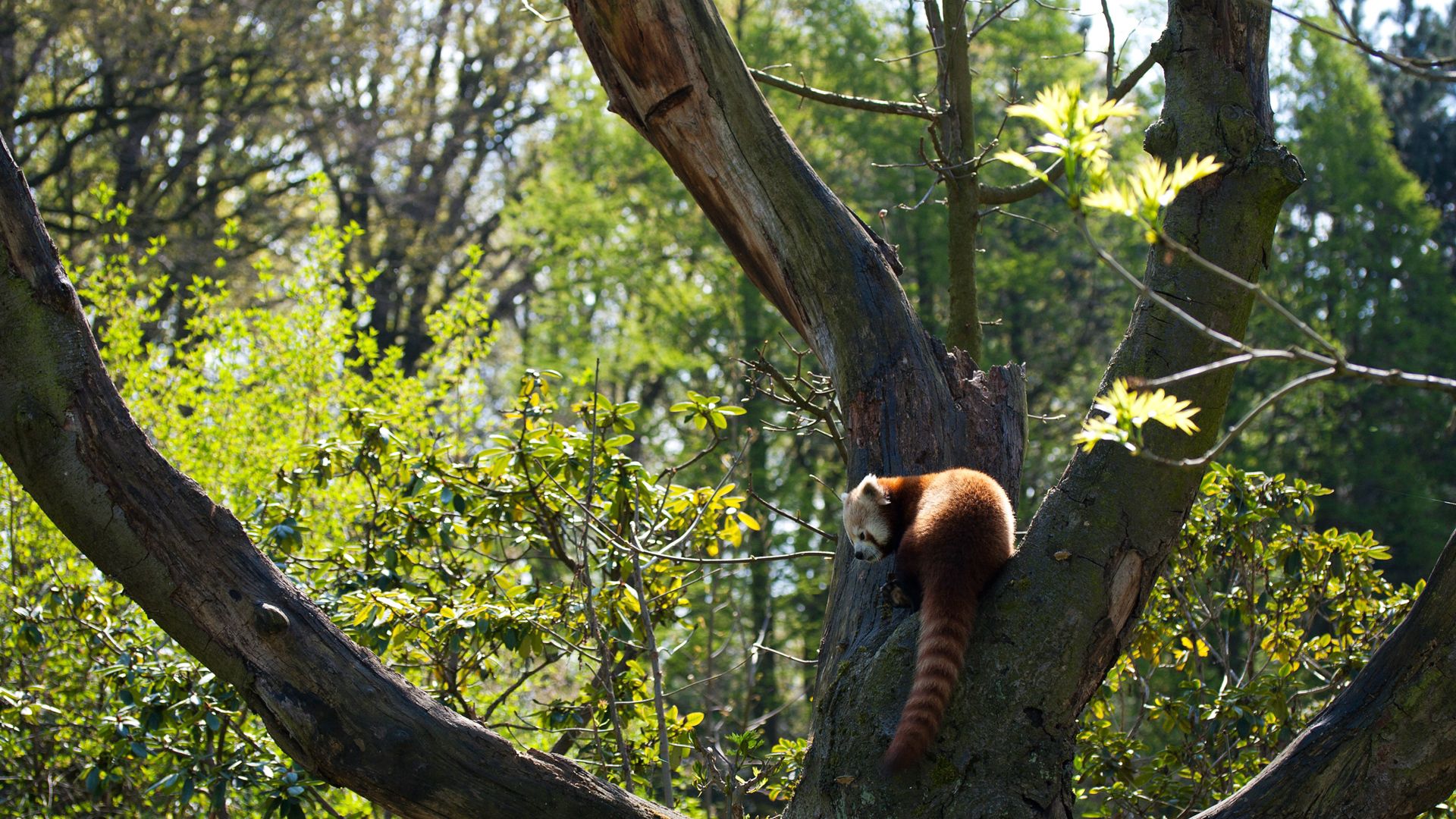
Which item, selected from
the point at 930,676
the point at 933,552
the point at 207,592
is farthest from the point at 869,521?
the point at 207,592

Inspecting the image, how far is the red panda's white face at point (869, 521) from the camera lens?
317 cm

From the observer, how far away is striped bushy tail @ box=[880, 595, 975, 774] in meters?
2.41

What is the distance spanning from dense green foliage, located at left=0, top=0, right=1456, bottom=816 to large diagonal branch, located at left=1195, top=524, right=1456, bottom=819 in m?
1.67

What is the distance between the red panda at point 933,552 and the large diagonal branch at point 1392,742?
0.68 m

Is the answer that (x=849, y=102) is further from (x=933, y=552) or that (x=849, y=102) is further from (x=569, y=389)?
(x=569, y=389)

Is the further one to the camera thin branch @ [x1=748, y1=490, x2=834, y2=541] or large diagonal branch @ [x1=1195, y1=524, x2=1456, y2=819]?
thin branch @ [x1=748, y1=490, x2=834, y2=541]

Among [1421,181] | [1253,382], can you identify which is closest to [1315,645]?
[1253,382]

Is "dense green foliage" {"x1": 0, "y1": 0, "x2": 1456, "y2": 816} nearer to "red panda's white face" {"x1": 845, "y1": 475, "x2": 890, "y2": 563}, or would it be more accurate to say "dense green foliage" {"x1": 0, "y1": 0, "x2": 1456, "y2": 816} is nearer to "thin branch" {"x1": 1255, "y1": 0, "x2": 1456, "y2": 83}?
"red panda's white face" {"x1": 845, "y1": 475, "x2": 890, "y2": 563}

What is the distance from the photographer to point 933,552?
277 centimetres

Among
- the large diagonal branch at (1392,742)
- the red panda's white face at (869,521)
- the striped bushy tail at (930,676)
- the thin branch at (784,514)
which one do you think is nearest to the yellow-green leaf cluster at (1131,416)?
the striped bushy tail at (930,676)

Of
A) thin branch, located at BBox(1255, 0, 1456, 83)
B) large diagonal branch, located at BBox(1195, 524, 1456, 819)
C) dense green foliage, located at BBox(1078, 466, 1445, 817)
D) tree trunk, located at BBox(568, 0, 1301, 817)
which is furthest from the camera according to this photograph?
dense green foliage, located at BBox(1078, 466, 1445, 817)

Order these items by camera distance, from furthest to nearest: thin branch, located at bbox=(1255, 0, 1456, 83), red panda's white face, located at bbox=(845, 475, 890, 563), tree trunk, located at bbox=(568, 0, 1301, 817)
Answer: red panda's white face, located at bbox=(845, 475, 890, 563)
tree trunk, located at bbox=(568, 0, 1301, 817)
thin branch, located at bbox=(1255, 0, 1456, 83)

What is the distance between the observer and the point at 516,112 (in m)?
17.8

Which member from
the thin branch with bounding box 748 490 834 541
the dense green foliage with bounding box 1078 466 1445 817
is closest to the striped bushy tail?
the thin branch with bounding box 748 490 834 541
